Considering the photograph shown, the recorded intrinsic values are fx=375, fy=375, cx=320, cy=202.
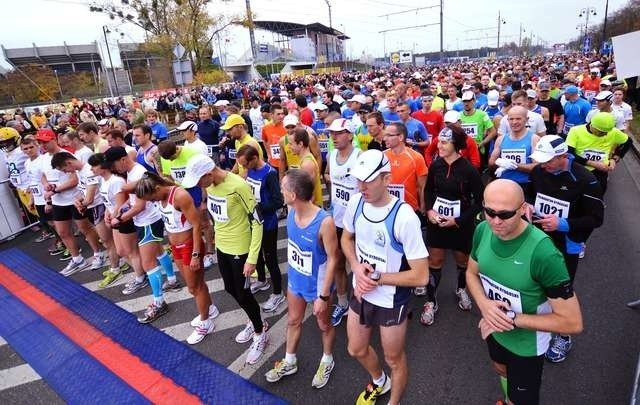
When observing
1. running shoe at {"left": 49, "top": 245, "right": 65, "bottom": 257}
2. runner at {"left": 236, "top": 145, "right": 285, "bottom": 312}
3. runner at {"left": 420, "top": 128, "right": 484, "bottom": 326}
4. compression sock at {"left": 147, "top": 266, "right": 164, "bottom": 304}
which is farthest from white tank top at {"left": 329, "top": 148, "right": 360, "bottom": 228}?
running shoe at {"left": 49, "top": 245, "right": 65, "bottom": 257}

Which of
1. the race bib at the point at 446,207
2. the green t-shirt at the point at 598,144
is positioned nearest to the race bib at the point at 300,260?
the race bib at the point at 446,207

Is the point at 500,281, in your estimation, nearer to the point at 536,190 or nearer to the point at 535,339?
the point at 535,339

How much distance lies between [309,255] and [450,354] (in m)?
1.84

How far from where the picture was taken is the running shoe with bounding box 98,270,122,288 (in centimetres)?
580

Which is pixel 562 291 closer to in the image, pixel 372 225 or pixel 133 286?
pixel 372 225

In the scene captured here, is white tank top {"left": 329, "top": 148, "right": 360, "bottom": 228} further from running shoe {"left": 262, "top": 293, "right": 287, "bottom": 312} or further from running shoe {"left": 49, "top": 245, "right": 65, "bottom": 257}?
running shoe {"left": 49, "top": 245, "right": 65, "bottom": 257}

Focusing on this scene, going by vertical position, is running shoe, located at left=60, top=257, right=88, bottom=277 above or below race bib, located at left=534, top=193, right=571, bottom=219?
below

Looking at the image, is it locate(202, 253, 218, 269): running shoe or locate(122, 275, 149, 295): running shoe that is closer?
locate(122, 275, 149, 295): running shoe

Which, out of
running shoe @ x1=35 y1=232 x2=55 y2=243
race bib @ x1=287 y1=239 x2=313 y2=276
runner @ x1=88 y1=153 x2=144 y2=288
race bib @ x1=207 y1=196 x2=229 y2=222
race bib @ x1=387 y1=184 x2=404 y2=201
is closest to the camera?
race bib @ x1=287 y1=239 x2=313 y2=276

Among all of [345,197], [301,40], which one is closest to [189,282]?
[345,197]

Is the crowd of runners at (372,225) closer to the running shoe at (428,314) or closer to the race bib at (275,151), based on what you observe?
the running shoe at (428,314)

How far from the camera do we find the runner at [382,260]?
2475 millimetres

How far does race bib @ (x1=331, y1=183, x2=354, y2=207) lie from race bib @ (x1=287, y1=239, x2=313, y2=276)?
1204 mm

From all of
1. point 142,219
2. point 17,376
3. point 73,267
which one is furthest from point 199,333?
point 73,267
